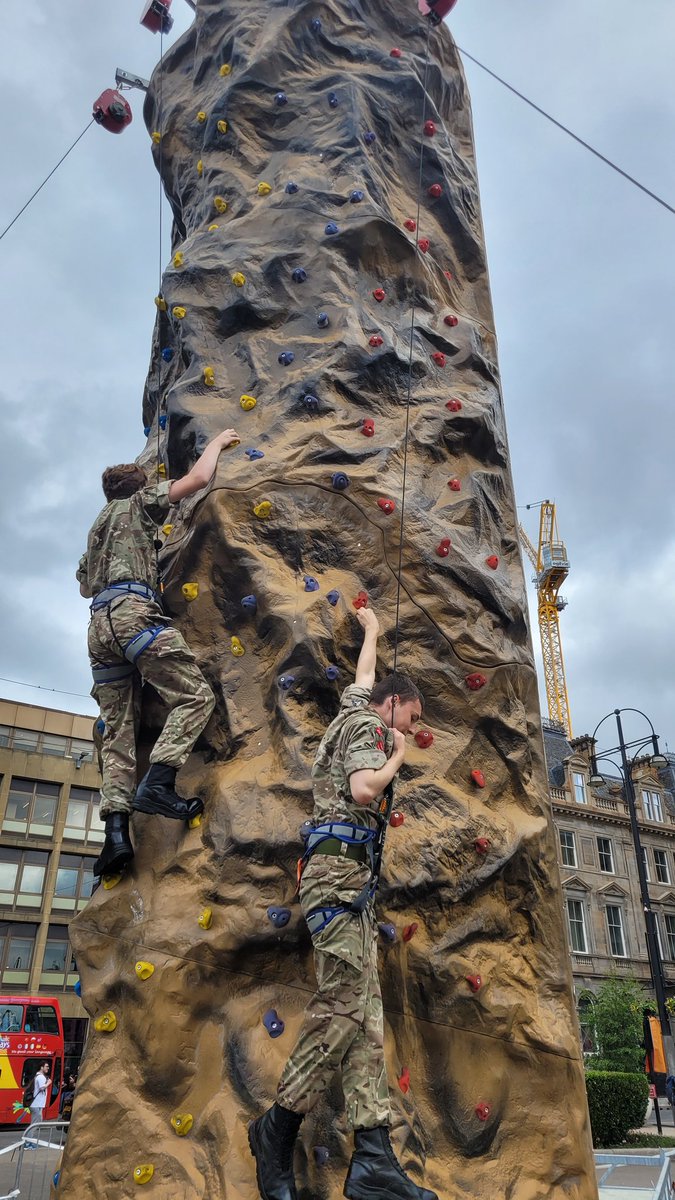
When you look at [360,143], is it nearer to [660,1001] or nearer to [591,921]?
[660,1001]

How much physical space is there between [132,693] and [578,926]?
32651 mm

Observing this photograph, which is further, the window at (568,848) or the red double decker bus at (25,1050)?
the window at (568,848)

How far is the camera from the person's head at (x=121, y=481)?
207 inches

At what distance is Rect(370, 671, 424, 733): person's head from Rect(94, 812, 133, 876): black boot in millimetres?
1486

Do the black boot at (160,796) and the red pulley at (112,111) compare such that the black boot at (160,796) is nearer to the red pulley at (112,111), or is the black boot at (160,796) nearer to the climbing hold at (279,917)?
the climbing hold at (279,917)

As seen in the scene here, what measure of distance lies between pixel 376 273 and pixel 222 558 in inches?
109

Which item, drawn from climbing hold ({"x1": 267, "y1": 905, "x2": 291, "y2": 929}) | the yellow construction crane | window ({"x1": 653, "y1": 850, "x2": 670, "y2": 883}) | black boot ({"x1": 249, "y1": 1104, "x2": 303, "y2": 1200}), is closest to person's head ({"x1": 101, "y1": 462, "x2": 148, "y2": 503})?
climbing hold ({"x1": 267, "y1": 905, "x2": 291, "y2": 929})

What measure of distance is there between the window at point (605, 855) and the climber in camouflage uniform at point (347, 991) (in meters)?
34.3

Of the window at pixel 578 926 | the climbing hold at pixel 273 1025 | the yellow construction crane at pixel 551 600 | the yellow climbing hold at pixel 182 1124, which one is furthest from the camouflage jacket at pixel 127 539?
the yellow construction crane at pixel 551 600

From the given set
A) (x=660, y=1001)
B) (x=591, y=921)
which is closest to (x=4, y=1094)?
(x=660, y=1001)

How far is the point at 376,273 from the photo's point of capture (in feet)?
22.4

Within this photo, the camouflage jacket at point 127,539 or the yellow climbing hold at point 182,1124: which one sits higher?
the camouflage jacket at point 127,539

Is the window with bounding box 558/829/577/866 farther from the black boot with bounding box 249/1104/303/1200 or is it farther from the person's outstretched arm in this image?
the black boot with bounding box 249/1104/303/1200

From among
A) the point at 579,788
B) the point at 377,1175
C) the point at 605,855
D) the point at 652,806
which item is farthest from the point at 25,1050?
the point at 652,806
